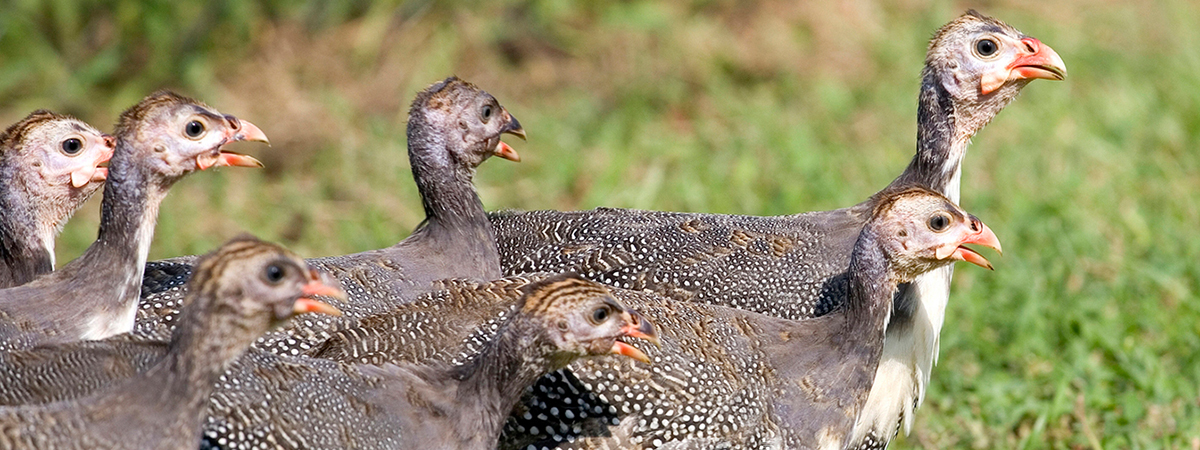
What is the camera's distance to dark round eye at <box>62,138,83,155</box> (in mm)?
4641

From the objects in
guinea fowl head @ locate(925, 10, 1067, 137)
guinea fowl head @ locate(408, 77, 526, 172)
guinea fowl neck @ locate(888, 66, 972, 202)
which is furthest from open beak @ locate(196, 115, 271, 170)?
guinea fowl head @ locate(925, 10, 1067, 137)

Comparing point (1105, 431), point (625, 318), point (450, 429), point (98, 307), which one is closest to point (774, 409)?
point (625, 318)

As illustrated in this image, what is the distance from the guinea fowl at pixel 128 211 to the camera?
4145mm

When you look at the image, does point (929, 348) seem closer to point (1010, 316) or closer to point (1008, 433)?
point (1008, 433)

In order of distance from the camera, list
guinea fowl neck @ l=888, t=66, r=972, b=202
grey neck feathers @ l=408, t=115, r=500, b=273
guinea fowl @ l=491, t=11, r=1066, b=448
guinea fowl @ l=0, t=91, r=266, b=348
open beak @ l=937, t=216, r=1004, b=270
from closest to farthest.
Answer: guinea fowl @ l=0, t=91, r=266, b=348 → open beak @ l=937, t=216, r=1004, b=270 → guinea fowl @ l=491, t=11, r=1066, b=448 → guinea fowl neck @ l=888, t=66, r=972, b=202 → grey neck feathers @ l=408, t=115, r=500, b=273

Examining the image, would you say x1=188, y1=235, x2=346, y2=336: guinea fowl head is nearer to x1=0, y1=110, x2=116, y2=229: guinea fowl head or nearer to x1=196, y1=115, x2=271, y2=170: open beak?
x1=196, y1=115, x2=271, y2=170: open beak

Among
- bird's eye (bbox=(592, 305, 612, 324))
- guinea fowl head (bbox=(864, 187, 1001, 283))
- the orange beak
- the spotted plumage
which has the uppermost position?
the orange beak

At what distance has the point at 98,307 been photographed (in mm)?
4160

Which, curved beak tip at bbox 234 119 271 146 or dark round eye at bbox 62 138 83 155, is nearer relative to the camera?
curved beak tip at bbox 234 119 271 146

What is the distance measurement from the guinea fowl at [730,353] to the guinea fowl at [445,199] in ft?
1.80

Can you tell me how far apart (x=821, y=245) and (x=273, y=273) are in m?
2.21

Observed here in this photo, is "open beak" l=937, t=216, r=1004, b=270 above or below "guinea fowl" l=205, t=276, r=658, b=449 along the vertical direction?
above

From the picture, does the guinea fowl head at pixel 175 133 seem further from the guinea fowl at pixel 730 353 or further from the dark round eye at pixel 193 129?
the guinea fowl at pixel 730 353

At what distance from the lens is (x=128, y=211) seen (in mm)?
4230
